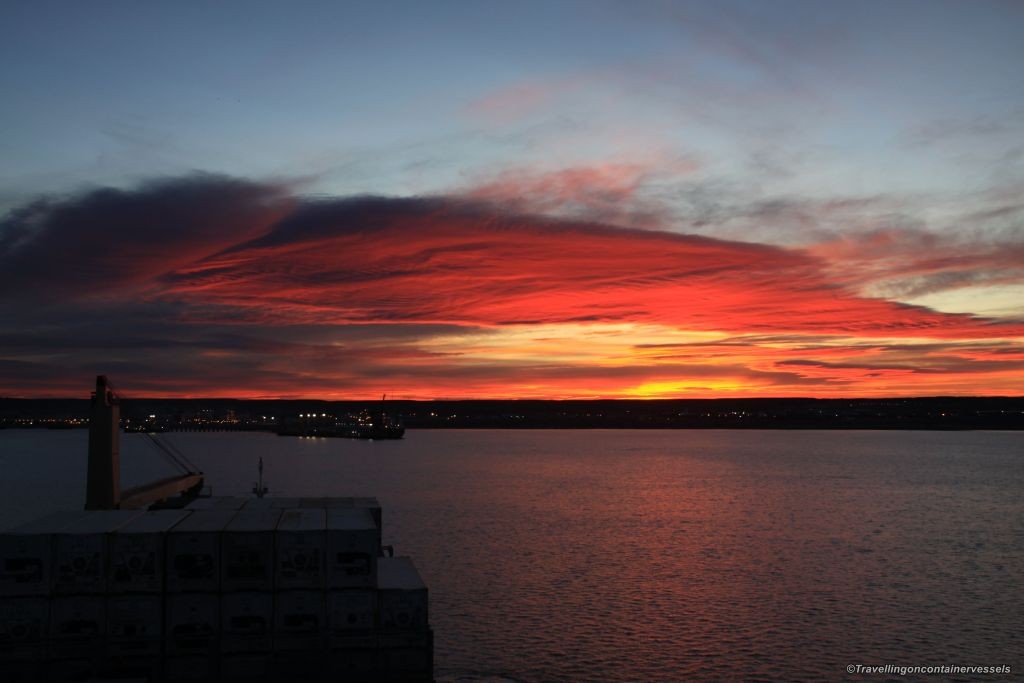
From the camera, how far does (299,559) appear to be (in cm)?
→ 2970

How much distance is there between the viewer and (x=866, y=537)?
77.9 meters

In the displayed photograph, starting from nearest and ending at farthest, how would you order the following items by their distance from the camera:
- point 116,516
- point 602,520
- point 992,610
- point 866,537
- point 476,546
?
point 116,516
point 992,610
point 476,546
point 866,537
point 602,520

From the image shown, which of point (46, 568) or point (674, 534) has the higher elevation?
point (46, 568)

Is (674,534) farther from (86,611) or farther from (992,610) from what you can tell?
(86,611)

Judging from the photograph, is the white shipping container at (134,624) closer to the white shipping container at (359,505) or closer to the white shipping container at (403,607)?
the white shipping container at (403,607)

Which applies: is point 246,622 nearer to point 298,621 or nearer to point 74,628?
point 298,621

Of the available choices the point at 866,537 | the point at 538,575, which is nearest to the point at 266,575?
the point at 538,575

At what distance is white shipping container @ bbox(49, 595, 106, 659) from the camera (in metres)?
28.4

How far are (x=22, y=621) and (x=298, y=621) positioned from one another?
828cm

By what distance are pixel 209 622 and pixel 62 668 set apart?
4.44m

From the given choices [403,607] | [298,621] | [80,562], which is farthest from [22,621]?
[403,607]

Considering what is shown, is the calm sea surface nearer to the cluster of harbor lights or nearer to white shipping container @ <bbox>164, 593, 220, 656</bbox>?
the cluster of harbor lights

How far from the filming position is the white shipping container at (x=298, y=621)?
29406 millimetres

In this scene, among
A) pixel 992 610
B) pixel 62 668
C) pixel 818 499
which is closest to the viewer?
pixel 62 668
